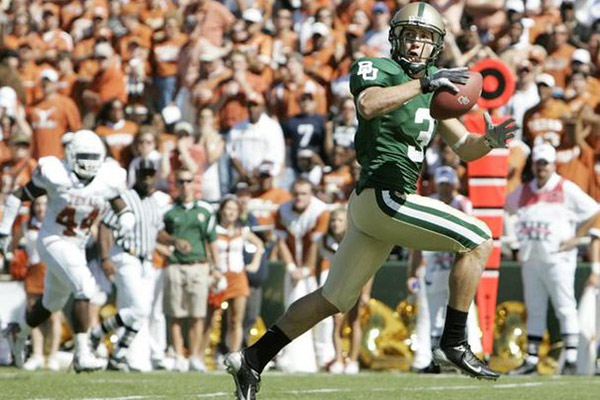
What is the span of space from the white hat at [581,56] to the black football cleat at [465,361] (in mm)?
6721

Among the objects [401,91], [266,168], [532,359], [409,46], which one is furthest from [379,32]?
[401,91]

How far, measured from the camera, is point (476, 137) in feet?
25.0

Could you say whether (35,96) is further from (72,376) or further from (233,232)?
(72,376)

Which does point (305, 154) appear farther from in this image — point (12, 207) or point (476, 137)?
point (476, 137)

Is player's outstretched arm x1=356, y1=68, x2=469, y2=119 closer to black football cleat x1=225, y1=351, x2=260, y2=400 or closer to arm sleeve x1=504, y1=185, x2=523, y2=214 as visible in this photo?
black football cleat x1=225, y1=351, x2=260, y2=400

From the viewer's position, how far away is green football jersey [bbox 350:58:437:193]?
7.22 m

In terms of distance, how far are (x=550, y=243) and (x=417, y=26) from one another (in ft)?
16.9

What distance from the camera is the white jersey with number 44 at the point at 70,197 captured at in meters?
10.8

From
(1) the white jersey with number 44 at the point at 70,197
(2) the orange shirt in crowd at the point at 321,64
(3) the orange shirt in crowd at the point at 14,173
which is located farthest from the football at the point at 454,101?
(2) the orange shirt in crowd at the point at 321,64

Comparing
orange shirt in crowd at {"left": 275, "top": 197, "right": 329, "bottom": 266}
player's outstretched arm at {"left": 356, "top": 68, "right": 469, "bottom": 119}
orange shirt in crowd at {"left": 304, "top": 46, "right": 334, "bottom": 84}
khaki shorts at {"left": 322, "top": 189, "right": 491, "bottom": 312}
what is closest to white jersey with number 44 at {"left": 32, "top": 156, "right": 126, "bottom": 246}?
orange shirt in crowd at {"left": 275, "top": 197, "right": 329, "bottom": 266}

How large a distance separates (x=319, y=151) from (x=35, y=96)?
342 centimetres

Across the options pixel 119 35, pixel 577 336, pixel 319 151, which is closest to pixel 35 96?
pixel 119 35

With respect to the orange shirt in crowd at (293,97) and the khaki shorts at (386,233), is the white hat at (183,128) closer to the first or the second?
the orange shirt in crowd at (293,97)

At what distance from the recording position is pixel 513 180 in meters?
13.1
